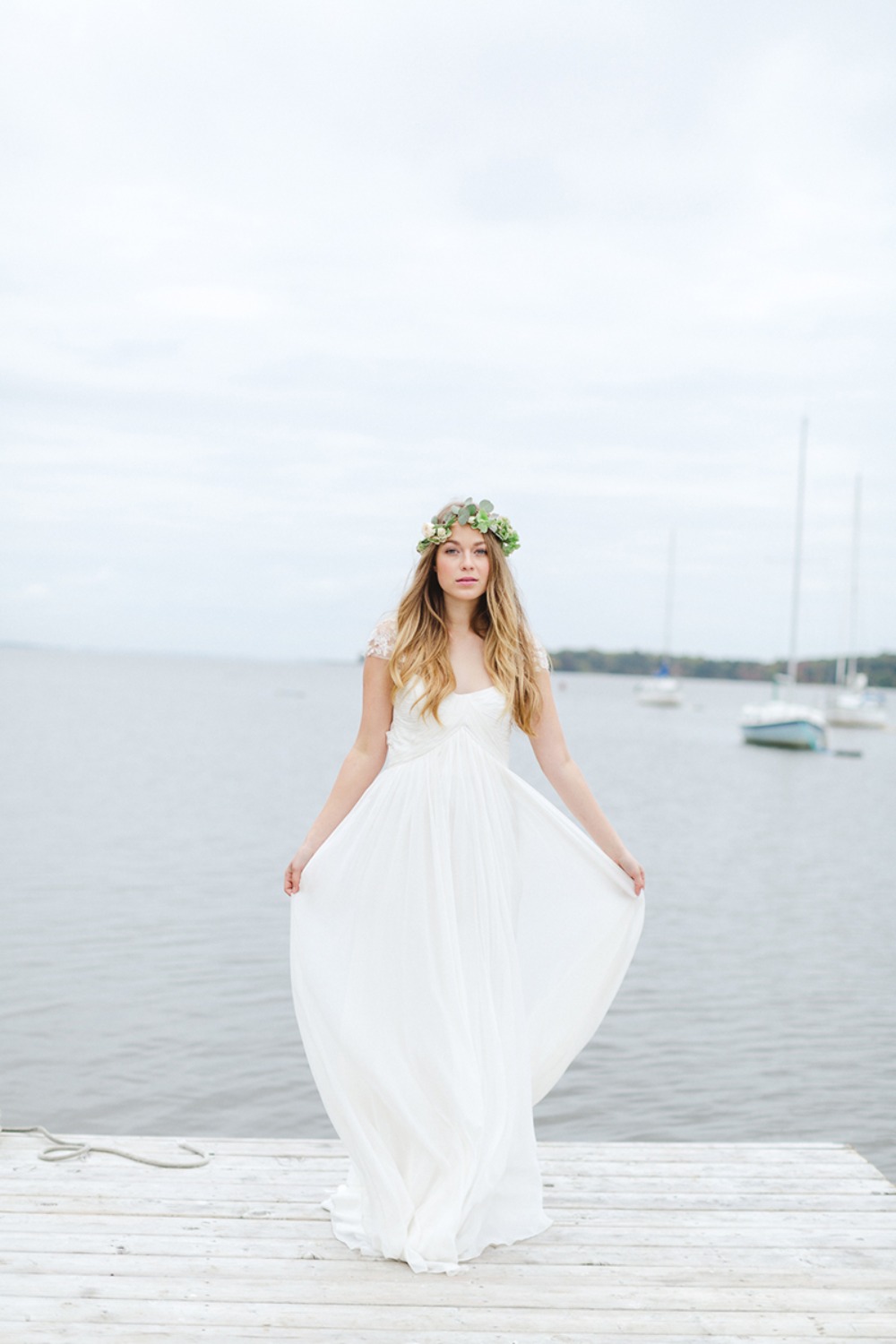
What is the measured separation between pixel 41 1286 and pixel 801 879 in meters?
13.2

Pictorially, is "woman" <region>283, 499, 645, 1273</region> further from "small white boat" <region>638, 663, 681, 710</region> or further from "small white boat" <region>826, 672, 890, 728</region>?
"small white boat" <region>638, 663, 681, 710</region>

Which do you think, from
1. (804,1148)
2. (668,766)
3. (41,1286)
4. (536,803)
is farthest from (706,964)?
(668,766)

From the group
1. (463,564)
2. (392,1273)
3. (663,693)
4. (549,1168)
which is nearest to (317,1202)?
(392,1273)

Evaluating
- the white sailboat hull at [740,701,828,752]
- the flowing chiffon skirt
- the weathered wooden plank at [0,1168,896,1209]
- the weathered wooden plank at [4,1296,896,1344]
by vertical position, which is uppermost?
the flowing chiffon skirt

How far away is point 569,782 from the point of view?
134 inches

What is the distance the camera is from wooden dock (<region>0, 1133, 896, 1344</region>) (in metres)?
2.72

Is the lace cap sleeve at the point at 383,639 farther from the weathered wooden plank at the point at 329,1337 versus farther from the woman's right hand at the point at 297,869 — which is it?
the weathered wooden plank at the point at 329,1337

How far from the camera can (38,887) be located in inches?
478

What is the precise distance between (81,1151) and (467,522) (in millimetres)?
2263

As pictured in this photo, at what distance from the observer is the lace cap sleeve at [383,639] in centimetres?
332

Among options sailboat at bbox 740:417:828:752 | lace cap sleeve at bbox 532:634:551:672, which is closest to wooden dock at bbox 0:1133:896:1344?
lace cap sleeve at bbox 532:634:551:672

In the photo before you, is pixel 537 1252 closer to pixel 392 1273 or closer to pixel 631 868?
pixel 392 1273

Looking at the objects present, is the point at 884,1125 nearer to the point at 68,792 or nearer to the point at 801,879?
the point at 801,879

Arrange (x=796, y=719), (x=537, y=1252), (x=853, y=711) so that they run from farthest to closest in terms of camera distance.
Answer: (x=853, y=711) < (x=796, y=719) < (x=537, y=1252)
